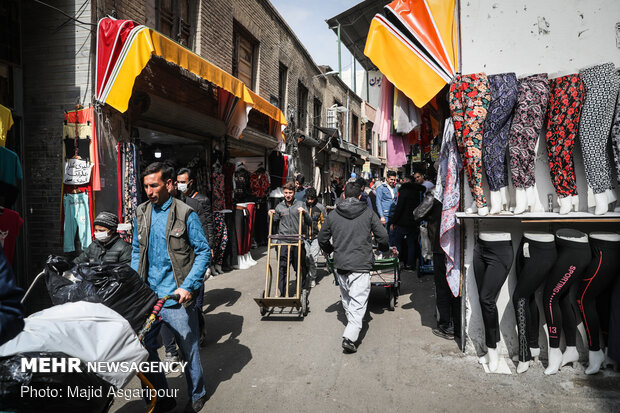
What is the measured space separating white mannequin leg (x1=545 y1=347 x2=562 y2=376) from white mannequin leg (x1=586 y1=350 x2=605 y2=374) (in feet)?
0.81

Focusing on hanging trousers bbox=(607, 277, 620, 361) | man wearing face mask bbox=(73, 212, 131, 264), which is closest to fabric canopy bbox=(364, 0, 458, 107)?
hanging trousers bbox=(607, 277, 620, 361)

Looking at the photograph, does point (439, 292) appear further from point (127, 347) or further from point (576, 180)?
point (127, 347)

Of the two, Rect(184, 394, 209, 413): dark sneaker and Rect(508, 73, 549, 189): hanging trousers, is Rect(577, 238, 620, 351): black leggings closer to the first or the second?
Rect(508, 73, 549, 189): hanging trousers

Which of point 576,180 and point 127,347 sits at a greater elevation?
point 576,180

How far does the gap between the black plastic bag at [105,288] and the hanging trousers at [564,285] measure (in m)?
3.58

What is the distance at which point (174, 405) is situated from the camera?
327 centimetres

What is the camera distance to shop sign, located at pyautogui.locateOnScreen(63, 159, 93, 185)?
5.42m

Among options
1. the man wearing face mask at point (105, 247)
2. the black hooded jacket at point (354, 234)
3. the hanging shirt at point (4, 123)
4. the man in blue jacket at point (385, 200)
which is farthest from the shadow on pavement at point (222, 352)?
the man in blue jacket at point (385, 200)

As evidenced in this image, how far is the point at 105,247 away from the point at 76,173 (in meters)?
2.01

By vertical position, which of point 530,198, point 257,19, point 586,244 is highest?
point 257,19

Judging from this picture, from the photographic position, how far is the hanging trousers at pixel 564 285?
3.54 meters

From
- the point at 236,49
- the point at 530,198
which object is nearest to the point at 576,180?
the point at 530,198

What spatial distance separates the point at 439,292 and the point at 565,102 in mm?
2507

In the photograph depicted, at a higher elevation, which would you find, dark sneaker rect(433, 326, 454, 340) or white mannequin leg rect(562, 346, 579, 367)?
white mannequin leg rect(562, 346, 579, 367)
